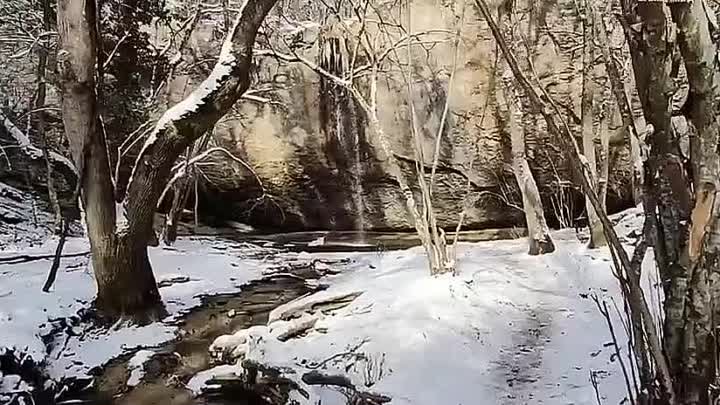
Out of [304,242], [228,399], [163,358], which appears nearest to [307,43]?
[304,242]

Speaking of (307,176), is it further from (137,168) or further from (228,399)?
(228,399)

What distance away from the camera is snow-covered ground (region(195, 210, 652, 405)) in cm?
426

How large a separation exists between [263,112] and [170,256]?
13.9 ft

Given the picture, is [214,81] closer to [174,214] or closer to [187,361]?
[187,361]

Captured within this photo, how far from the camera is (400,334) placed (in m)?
5.05

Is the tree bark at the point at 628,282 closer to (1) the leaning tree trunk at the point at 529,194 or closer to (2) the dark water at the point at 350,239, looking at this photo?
(1) the leaning tree trunk at the point at 529,194

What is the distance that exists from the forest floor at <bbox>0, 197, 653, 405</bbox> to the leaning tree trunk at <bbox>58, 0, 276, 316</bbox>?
0.46 m

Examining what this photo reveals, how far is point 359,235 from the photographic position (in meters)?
13.1

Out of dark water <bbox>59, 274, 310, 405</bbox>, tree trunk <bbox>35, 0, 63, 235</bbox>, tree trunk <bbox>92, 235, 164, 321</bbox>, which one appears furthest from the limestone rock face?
tree trunk <bbox>92, 235, 164, 321</bbox>

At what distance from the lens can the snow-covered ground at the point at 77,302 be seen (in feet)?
18.1

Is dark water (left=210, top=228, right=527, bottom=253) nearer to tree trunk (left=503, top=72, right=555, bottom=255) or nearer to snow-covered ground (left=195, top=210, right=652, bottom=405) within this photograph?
tree trunk (left=503, top=72, right=555, bottom=255)

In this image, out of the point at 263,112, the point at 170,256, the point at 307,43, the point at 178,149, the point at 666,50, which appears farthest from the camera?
the point at 263,112

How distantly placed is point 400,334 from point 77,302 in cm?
317

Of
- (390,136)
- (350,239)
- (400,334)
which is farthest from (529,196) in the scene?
(350,239)
